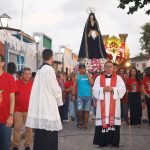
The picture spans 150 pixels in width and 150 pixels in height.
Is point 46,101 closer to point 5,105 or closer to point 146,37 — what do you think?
point 5,105

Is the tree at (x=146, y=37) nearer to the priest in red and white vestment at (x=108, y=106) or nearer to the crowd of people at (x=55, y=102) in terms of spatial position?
the crowd of people at (x=55, y=102)

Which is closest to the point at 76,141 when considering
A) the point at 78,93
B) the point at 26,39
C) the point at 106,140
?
the point at 106,140

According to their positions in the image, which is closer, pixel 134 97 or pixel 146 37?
pixel 134 97

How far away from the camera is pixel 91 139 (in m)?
12.6

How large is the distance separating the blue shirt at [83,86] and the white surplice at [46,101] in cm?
684

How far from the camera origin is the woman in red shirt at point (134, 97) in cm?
1557

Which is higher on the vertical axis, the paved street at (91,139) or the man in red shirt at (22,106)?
the man in red shirt at (22,106)

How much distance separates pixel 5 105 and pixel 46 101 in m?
0.99

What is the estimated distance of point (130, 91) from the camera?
15859 millimetres

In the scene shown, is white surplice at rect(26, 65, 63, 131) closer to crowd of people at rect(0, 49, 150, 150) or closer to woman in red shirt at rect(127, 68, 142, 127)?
crowd of people at rect(0, 49, 150, 150)

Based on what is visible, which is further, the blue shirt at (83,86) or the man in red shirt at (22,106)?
the blue shirt at (83,86)

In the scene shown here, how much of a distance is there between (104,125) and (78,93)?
13.3ft

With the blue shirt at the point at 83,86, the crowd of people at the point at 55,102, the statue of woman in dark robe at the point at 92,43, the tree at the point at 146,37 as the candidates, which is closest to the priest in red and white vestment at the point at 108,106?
the crowd of people at the point at 55,102

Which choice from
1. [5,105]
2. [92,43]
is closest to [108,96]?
[5,105]
